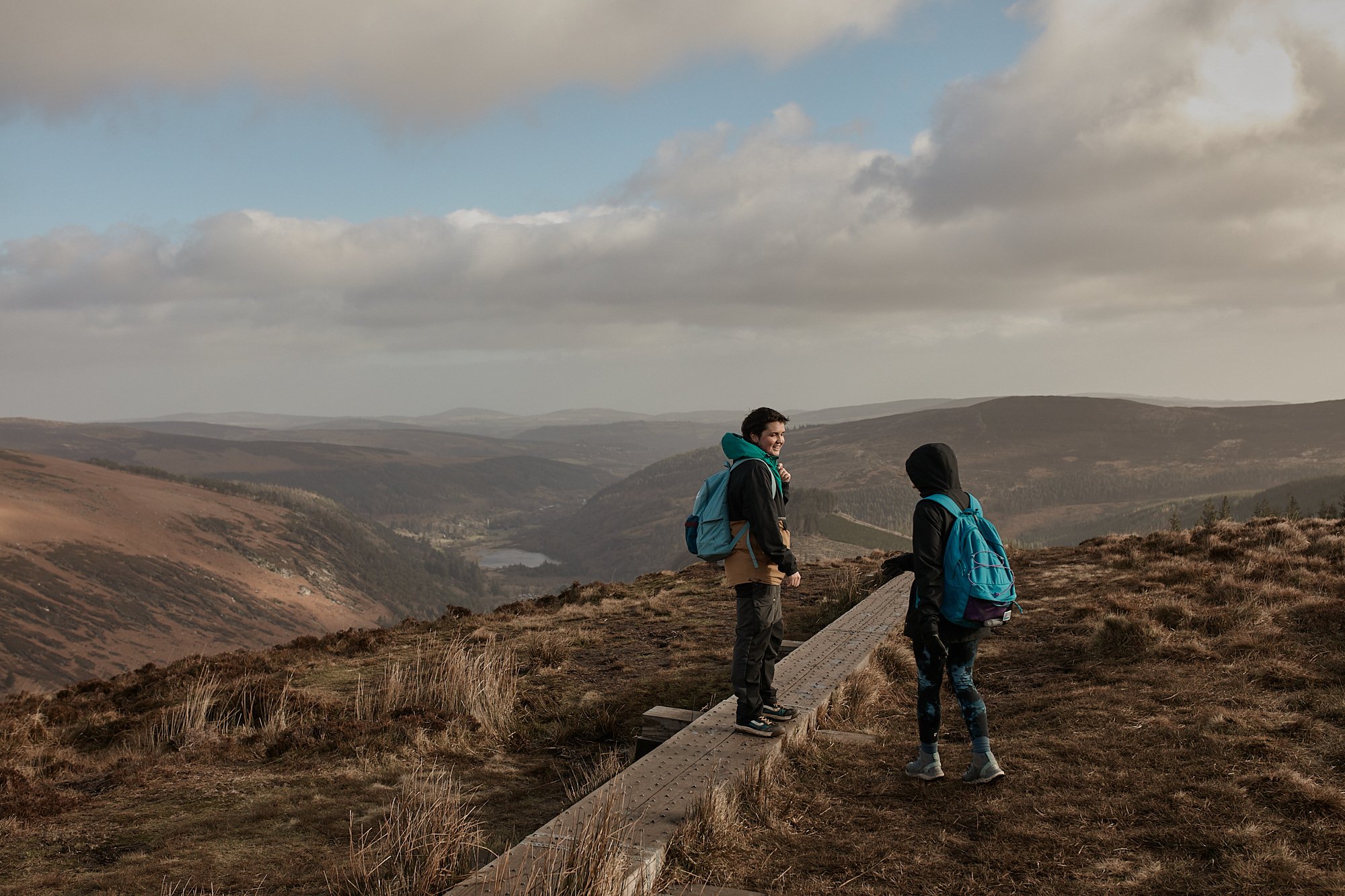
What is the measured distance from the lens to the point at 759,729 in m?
5.94

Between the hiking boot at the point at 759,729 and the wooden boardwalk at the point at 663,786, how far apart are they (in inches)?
1.8

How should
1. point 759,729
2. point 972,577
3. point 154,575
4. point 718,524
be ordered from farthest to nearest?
point 154,575 < point 759,729 < point 718,524 < point 972,577

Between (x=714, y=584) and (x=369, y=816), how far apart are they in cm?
1118

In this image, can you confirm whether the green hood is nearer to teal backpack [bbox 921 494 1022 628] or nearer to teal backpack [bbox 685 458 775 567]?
teal backpack [bbox 685 458 775 567]

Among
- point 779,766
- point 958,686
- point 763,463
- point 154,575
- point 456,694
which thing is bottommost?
point 154,575

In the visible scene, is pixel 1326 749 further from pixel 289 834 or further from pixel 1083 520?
pixel 1083 520

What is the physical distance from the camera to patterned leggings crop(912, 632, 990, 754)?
5.16m

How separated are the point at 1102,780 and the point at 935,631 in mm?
1472

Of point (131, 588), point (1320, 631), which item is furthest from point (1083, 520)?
point (1320, 631)

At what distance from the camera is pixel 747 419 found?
584 centimetres

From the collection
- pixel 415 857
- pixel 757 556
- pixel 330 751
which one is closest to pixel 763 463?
pixel 757 556

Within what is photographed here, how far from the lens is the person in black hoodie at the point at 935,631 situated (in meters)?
4.95

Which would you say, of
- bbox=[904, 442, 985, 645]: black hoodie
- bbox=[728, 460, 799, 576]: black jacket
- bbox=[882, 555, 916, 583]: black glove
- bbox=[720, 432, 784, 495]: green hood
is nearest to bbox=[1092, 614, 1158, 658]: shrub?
Result: bbox=[904, 442, 985, 645]: black hoodie

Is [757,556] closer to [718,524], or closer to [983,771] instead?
[718,524]
